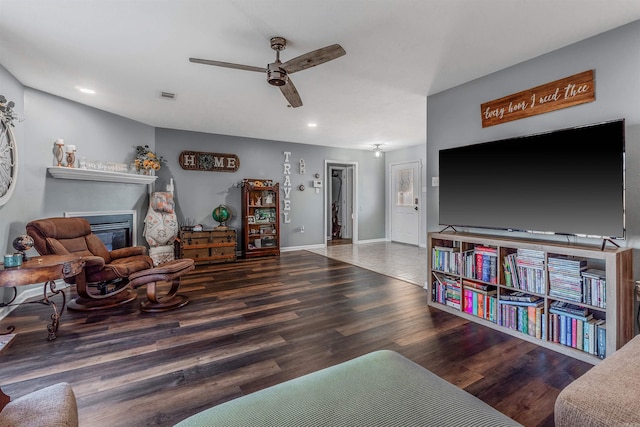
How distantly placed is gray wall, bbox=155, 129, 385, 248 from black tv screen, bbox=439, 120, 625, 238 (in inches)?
156

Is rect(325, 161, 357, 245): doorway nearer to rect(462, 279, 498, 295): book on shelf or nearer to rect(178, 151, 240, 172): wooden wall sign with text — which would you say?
rect(178, 151, 240, 172): wooden wall sign with text

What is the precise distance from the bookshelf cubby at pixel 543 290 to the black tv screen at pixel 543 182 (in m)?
0.18

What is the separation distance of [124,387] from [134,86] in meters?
3.11

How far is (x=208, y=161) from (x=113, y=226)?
1947mm

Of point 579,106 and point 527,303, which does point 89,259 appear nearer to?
point 527,303

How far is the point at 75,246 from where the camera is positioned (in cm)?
331

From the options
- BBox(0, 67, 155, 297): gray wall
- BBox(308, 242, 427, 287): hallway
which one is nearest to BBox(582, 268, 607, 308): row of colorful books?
BBox(308, 242, 427, 287): hallway

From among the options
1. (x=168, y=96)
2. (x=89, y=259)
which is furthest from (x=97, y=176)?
(x=89, y=259)

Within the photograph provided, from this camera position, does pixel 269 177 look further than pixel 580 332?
Yes

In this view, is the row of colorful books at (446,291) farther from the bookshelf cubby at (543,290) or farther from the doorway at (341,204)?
the doorway at (341,204)

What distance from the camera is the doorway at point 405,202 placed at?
7.02 metres

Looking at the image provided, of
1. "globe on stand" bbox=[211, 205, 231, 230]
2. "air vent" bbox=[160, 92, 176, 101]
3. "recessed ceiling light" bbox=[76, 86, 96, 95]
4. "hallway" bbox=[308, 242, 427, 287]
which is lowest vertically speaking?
"hallway" bbox=[308, 242, 427, 287]

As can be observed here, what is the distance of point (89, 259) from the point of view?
290cm

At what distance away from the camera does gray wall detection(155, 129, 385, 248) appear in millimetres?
5527
